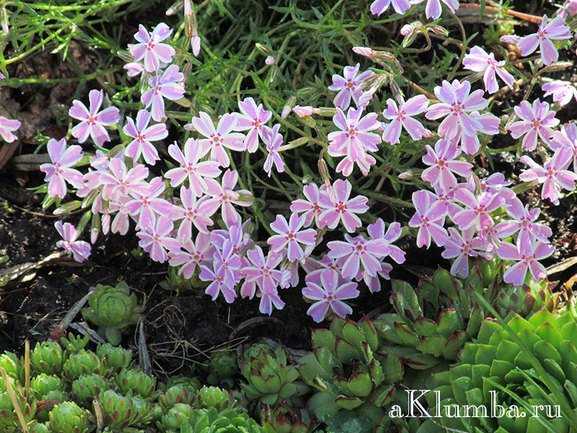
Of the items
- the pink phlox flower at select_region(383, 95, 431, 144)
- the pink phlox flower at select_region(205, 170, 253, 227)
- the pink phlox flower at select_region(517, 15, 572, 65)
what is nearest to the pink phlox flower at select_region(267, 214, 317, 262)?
the pink phlox flower at select_region(205, 170, 253, 227)

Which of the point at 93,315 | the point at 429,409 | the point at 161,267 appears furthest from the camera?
the point at 161,267

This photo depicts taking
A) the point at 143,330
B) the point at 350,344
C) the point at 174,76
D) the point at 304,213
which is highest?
the point at 174,76

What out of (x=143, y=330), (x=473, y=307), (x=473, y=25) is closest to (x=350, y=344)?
(x=473, y=307)

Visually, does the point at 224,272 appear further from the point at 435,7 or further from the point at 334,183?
the point at 435,7

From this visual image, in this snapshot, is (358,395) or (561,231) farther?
(561,231)

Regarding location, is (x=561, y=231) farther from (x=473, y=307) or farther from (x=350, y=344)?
(x=350, y=344)

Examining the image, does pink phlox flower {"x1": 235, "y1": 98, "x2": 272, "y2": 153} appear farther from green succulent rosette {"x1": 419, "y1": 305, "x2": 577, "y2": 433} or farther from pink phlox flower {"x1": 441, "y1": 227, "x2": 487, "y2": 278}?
green succulent rosette {"x1": 419, "y1": 305, "x2": 577, "y2": 433}
